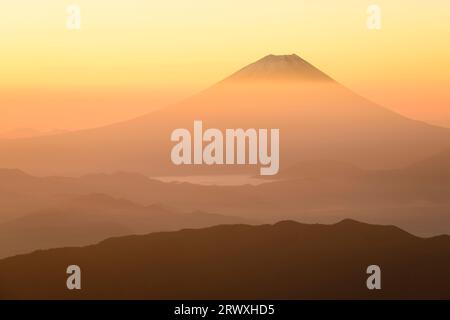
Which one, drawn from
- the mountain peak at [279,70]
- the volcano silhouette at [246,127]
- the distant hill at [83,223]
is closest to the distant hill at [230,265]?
the distant hill at [83,223]

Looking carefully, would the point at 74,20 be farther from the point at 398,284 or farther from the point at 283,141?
the point at 398,284

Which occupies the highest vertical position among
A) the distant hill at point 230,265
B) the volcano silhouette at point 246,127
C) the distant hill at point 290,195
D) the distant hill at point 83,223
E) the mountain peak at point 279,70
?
the mountain peak at point 279,70

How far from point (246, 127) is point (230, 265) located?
101cm

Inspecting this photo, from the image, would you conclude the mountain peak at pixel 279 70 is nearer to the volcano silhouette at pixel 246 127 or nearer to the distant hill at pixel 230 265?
the volcano silhouette at pixel 246 127

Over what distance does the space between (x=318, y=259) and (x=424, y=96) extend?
142 centimetres

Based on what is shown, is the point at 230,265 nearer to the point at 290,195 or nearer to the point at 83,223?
the point at 290,195

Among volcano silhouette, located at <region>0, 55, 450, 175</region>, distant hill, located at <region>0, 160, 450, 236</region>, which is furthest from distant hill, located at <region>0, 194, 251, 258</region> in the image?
volcano silhouette, located at <region>0, 55, 450, 175</region>

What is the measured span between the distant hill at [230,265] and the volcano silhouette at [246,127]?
0.50 meters

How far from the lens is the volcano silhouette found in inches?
342

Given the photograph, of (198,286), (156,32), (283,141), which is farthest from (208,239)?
(156,32)

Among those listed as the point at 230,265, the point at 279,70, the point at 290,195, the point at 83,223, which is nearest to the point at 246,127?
the point at 279,70

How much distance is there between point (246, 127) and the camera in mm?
8695

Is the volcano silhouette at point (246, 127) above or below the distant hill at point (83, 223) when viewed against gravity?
above

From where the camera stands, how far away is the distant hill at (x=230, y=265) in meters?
8.73
